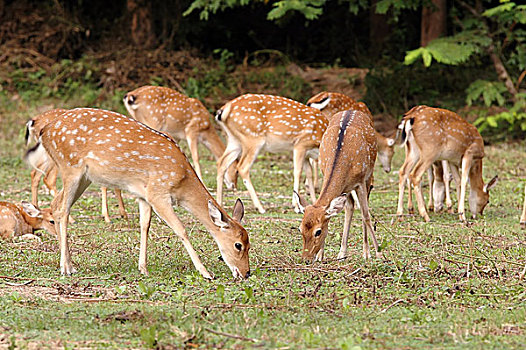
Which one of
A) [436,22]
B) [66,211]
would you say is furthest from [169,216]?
[436,22]

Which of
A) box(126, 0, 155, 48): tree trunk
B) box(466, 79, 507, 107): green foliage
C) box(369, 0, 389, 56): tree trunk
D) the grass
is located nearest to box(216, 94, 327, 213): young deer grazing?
the grass

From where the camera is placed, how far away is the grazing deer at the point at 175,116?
38.8ft

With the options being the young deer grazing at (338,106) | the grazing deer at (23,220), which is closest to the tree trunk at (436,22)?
the young deer grazing at (338,106)

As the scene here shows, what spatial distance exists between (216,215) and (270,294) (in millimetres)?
986

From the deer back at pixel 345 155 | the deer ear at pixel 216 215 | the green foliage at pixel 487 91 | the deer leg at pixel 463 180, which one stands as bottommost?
the green foliage at pixel 487 91

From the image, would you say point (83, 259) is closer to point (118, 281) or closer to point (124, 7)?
point (118, 281)

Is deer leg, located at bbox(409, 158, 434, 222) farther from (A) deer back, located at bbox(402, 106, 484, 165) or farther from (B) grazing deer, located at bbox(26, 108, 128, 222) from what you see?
(B) grazing deer, located at bbox(26, 108, 128, 222)

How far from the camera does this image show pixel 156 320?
4676mm

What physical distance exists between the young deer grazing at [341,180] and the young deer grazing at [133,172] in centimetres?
61

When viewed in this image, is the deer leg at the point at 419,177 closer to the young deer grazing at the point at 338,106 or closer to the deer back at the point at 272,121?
the deer back at the point at 272,121

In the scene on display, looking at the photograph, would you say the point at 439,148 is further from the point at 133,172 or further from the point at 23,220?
the point at 23,220

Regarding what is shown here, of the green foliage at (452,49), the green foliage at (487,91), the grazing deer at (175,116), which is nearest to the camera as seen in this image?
the grazing deer at (175,116)

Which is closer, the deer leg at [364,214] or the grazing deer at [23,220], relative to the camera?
the deer leg at [364,214]

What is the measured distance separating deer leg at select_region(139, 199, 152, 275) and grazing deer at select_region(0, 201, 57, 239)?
73.3 inches
